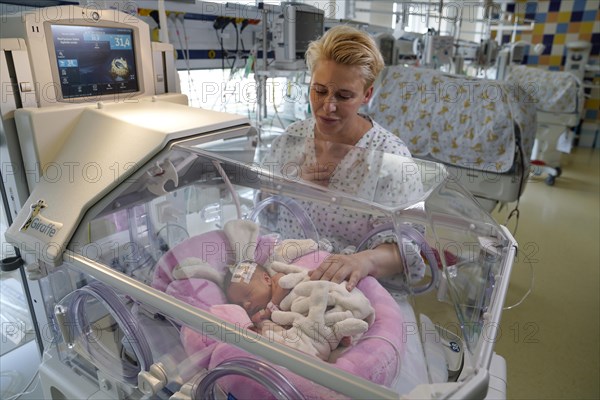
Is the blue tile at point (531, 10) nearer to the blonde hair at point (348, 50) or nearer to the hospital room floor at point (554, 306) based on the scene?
the hospital room floor at point (554, 306)

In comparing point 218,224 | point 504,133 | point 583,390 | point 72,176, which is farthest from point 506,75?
point 72,176

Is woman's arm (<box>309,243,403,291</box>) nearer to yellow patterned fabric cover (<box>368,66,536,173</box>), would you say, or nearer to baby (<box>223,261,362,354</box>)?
baby (<box>223,261,362,354</box>)

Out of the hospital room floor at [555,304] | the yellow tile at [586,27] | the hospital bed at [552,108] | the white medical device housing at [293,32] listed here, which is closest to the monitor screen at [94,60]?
the white medical device housing at [293,32]

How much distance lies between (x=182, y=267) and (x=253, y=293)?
0.20m

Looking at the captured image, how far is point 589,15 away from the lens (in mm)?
6039

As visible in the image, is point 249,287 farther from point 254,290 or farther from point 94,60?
point 94,60

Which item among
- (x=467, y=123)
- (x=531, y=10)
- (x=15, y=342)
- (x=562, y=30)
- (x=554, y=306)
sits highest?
(x=531, y=10)

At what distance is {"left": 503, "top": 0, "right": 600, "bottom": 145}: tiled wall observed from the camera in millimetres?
6066

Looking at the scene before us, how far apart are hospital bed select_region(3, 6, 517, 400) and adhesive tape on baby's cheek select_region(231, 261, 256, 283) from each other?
5cm

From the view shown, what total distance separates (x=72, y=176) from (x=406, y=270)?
A: 2.90 ft

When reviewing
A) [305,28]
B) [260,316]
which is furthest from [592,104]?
[260,316]

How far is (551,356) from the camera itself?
7.02 feet

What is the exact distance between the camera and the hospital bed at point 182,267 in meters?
0.80

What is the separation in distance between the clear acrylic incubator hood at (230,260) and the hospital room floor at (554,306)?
11.5 inches
